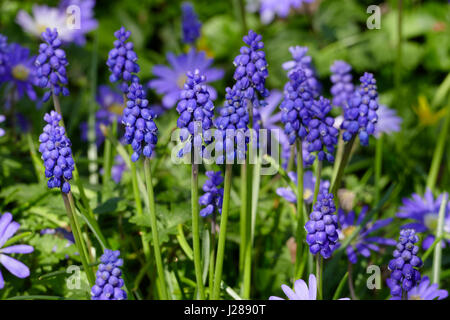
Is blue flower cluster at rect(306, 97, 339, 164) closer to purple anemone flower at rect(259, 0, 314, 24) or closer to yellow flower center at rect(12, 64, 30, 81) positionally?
yellow flower center at rect(12, 64, 30, 81)

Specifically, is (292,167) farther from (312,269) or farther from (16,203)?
(16,203)

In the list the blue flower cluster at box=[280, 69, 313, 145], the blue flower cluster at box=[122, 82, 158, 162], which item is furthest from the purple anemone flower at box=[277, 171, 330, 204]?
the blue flower cluster at box=[122, 82, 158, 162]

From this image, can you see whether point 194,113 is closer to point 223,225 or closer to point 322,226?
point 223,225

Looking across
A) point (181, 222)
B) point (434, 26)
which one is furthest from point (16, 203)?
point (434, 26)

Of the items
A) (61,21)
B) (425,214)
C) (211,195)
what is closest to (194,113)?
(211,195)

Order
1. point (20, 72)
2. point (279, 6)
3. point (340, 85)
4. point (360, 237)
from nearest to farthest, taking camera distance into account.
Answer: point (360, 237) < point (340, 85) < point (20, 72) < point (279, 6)
